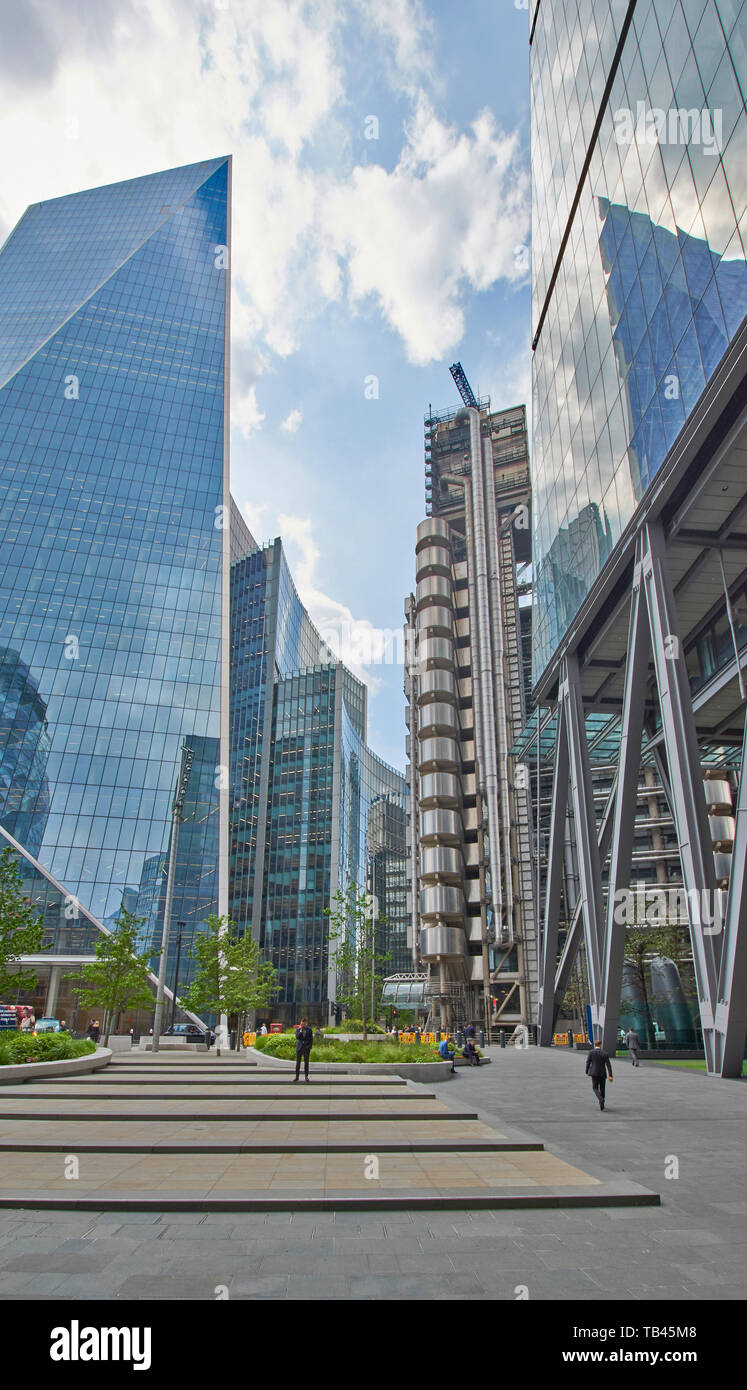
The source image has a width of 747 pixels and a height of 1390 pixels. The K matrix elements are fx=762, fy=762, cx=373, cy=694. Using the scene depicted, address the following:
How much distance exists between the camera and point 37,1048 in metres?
21.2

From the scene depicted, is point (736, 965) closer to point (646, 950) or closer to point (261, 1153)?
point (261, 1153)


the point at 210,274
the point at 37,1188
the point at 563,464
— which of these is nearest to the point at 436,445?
the point at 210,274

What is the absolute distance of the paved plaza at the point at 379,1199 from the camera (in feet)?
19.2

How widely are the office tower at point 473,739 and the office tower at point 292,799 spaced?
61.5 ft

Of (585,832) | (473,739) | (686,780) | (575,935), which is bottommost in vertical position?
(575,935)

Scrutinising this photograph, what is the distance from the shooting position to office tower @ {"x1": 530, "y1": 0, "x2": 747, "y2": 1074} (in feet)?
64.9

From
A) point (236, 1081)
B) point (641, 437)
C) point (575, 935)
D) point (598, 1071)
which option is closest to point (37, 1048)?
point (236, 1081)

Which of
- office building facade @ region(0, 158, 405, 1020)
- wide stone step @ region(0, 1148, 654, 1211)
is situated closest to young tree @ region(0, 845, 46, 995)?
wide stone step @ region(0, 1148, 654, 1211)

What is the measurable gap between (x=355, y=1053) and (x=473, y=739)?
51.5 meters

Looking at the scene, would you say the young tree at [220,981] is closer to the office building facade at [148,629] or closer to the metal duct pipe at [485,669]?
the office building facade at [148,629]

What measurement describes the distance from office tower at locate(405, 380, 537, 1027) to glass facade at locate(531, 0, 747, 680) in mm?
29978

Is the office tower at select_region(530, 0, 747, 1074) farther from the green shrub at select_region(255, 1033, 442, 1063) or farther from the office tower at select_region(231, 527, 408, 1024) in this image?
the office tower at select_region(231, 527, 408, 1024)

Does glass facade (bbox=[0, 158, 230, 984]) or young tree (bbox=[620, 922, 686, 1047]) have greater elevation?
glass facade (bbox=[0, 158, 230, 984])
